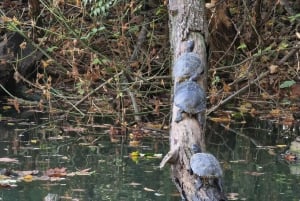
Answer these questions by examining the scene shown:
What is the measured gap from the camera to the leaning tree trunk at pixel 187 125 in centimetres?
288

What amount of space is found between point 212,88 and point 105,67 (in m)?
0.96

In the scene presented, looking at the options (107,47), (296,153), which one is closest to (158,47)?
(107,47)

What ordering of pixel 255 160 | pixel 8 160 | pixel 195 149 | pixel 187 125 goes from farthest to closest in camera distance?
pixel 255 160
pixel 8 160
pixel 187 125
pixel 195 149

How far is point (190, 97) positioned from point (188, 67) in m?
0.20

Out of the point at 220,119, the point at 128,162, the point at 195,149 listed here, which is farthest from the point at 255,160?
the point at 195,149

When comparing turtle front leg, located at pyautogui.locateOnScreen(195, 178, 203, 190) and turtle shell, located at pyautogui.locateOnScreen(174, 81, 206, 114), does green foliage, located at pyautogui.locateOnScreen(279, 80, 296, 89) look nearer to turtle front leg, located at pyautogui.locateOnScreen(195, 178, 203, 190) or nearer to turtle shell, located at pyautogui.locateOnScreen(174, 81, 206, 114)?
turtle shell, located at pyautogui.locateOnScreen(174, 81, 206, 114)

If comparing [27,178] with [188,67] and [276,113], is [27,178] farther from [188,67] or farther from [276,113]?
[276,113]

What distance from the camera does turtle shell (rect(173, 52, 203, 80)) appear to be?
339 centimetres

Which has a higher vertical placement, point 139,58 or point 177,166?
point 139,58

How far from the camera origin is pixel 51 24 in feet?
23.4

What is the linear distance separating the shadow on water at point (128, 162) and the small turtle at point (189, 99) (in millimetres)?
708

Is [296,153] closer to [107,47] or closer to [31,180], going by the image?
[31,180]

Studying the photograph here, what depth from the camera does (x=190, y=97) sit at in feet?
10.7

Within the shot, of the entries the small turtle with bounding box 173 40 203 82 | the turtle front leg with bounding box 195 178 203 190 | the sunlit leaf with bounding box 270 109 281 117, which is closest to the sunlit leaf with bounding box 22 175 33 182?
the small turtle with bounding box 173 40 203 82
